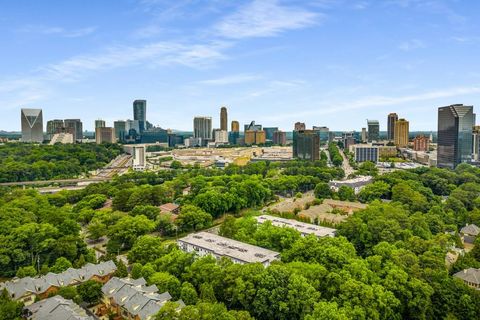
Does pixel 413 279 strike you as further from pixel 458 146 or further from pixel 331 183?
pixel 458 146

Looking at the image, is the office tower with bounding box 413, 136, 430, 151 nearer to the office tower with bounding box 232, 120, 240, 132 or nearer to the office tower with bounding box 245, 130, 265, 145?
the office tower with bounding box 245, 130, 265, 145

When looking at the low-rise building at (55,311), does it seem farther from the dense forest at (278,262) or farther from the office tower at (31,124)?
the office tower at (31,124)

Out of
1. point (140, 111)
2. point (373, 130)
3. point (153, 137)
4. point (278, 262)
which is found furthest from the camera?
point (140, 111)

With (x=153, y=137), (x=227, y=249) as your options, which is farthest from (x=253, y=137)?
(x=227, y=249)

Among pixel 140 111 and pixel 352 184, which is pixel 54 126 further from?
pixel 352 184

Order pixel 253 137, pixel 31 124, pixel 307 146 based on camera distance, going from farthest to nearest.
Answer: pixel 253 137
pixel 31 124
pixel 307 146

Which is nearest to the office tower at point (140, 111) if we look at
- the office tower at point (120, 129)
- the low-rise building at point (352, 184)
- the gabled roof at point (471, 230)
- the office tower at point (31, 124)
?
the office tower at point (120, 129)

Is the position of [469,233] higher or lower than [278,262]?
lower

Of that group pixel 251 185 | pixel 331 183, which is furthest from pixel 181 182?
pixel 331 183
